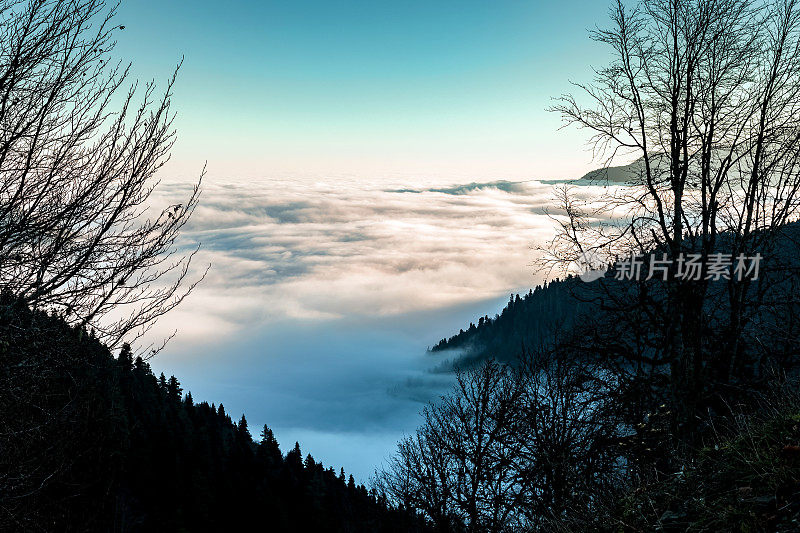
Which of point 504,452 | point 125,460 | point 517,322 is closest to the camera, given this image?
point 504,452

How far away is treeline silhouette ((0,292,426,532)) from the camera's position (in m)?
5.33

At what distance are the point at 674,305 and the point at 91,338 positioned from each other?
940 cm

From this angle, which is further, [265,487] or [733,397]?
[265,487]

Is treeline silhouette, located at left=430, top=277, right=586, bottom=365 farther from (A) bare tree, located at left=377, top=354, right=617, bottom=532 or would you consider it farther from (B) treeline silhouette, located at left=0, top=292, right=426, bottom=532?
(A) bare tree, located at left=377, top=354, right=617, bottom=532

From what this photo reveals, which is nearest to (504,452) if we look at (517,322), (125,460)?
(125,460)

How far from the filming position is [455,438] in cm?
1714

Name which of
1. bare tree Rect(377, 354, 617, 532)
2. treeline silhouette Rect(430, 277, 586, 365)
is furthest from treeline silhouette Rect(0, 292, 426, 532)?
treeline silhouette Rect(430, 277, 586, 365)

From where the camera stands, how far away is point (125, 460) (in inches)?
1287

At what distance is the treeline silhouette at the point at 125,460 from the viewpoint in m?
5.33

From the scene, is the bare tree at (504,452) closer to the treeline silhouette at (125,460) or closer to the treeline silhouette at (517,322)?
the treeline silhouette at (125,460)

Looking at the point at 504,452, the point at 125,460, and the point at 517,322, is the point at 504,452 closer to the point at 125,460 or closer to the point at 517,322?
the point at 125,460

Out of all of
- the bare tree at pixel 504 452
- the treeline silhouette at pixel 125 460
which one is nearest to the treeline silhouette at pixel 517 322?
the treeline silhouette at pixel 125 460

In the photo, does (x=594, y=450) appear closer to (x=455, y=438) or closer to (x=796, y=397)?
(x=796, y=397)

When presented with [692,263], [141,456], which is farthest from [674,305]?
[141,456]
